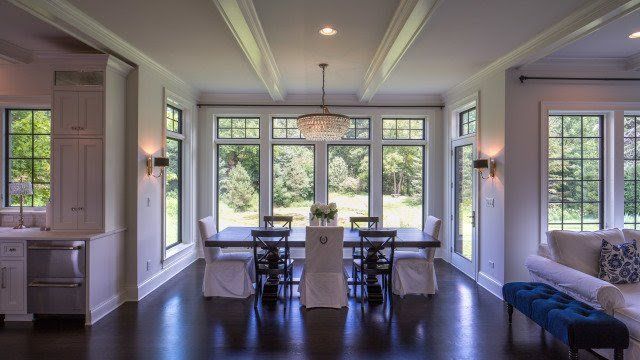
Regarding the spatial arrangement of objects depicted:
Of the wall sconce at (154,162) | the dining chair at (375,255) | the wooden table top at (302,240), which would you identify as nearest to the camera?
the dining chair at (375,255)

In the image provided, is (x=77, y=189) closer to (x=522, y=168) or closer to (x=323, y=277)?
(x=323, y=277)

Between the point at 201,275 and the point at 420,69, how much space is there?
14.7 feet

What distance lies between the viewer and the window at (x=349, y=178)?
22.7 ft

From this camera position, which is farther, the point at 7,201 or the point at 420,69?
the point at 420,69

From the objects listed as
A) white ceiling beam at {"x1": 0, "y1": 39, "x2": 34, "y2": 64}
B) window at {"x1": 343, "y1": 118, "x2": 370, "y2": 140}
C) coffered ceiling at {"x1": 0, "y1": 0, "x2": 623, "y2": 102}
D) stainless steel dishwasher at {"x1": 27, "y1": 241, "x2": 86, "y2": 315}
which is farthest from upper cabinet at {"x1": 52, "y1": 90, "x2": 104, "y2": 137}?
window at {"x1": 343, "y1": 118, "x2": 370, "y2": 140}

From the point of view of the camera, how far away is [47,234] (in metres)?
3.91

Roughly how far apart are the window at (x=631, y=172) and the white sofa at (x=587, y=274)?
1.23 metres

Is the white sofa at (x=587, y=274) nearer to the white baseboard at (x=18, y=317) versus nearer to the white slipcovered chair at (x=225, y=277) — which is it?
the white slipcovered chair at (x=225, y=277)

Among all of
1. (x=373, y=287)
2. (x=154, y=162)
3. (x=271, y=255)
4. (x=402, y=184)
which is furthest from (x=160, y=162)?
(x=402, y=184)

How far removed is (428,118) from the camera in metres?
6.81

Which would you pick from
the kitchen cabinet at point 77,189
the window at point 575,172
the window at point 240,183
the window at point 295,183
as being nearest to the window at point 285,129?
the window at point 295,183

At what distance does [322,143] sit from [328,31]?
318 cm

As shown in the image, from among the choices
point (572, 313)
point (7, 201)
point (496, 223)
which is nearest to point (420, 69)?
point (496, 223)

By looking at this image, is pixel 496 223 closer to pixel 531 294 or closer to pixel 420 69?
pixel 531 294
